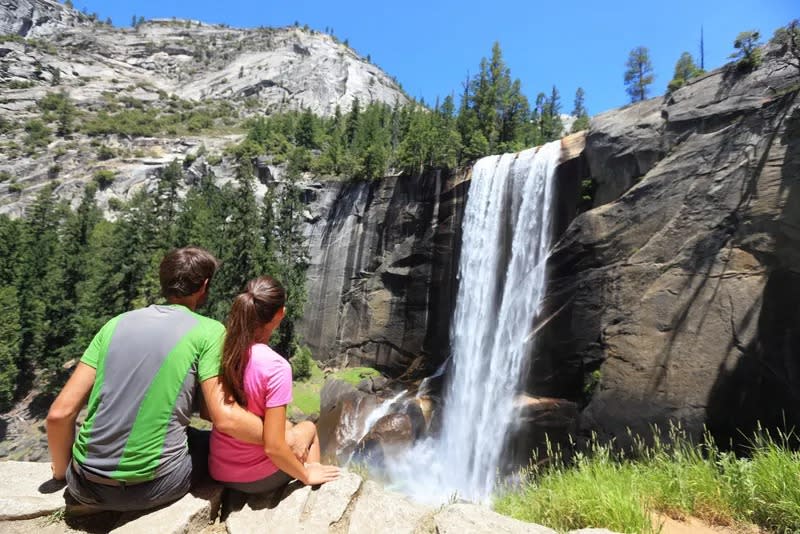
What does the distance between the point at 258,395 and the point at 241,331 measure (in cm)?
44

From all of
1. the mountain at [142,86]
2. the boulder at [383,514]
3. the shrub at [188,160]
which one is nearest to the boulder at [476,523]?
the boulder at [383,514]

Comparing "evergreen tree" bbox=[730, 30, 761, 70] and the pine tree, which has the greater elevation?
A: "evergreen tree" bbox=[730, 30, 761, 70]

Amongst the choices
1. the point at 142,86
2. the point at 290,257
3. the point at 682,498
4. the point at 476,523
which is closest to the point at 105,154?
the point at 142,86

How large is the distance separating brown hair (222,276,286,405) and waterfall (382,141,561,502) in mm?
12019

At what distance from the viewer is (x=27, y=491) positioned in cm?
286

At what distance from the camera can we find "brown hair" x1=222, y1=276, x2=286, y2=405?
2.46 m

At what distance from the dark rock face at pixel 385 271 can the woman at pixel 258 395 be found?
1952 centimetres

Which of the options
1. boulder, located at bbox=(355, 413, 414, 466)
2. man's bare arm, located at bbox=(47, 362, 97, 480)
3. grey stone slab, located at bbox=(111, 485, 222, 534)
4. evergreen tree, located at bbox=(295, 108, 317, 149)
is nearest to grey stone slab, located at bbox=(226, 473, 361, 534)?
grey stone slab, located at bbox=(111, 485, 222, 534)

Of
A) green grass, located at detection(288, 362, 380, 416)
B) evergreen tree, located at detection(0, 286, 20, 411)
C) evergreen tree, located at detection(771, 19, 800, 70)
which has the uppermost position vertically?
evergreen tree, located at detection(771, 19, 800, 70)

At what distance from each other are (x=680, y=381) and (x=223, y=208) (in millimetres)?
35533

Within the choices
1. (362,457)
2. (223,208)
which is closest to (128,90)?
(223,208)

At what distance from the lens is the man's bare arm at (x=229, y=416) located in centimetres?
245

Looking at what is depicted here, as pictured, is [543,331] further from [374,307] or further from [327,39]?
[327,39]

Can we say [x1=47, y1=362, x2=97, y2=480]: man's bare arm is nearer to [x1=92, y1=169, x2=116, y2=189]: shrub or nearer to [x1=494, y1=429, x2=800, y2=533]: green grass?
[x1=494, y1=429, x2=800, y2=533]: green grass
